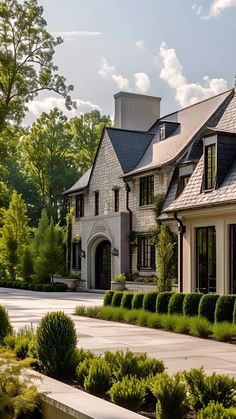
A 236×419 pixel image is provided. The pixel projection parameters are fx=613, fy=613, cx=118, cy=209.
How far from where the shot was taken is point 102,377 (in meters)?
6.79

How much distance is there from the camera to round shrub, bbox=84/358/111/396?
6715mm

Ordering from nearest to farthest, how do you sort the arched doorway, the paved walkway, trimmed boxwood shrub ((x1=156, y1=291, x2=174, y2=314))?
1. the paved walkway
2. trimmed boxwood shrub ((x1=156, y1=291, x2=174, y2=314))
3. the arched doorway

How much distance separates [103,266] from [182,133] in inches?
398

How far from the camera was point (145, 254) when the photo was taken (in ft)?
104

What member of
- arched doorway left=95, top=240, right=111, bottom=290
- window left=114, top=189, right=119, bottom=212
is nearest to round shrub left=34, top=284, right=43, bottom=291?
arched doorway left=95, top=240, right=111, bottom=290

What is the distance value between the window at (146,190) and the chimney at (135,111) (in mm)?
7987

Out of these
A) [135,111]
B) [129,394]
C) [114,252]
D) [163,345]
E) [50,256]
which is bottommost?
[163,345]

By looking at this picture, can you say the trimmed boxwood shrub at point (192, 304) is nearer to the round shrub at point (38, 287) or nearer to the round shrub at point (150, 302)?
the round shrub at point (150, 302)

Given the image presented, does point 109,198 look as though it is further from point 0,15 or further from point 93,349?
point 93,349

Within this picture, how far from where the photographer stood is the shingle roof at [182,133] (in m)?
28.9

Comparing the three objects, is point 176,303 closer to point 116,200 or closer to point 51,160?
point 116,200

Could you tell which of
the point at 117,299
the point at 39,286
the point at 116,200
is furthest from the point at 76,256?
the point at 117,299

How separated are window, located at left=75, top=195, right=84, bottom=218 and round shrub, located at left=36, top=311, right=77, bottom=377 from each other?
3132 cm

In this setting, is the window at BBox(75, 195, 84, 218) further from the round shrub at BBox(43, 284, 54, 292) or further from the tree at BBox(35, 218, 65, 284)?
the round shrub at BBox(43, 284, 54, 292)
